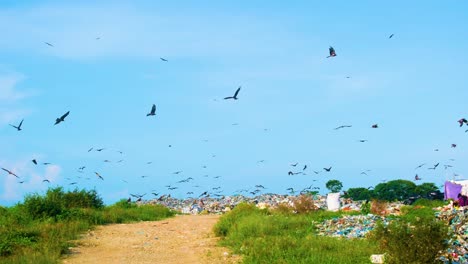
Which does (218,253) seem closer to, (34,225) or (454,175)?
(34,225)

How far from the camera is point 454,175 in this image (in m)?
22.5

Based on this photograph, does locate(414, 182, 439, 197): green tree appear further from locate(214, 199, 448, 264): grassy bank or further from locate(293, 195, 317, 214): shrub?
locate(214, 199, 448, 264): grassy bank

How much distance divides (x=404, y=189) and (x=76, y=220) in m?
20.8

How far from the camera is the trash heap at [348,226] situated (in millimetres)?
12906

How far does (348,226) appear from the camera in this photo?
13914mm

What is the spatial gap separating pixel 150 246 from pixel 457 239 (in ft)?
23.4

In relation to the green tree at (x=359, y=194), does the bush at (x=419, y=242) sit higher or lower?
higher

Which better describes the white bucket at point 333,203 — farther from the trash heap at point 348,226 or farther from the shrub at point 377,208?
the trash heap at point 348,226

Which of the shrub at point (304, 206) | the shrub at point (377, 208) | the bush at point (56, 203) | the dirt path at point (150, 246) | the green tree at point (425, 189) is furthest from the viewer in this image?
the green tree at point (425, 189)

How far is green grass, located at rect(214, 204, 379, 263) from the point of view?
390 inches

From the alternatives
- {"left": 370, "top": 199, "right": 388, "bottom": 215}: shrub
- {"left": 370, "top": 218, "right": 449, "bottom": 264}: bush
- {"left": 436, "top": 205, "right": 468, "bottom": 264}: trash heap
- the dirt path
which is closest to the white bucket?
{"left": 370, "top": 199, "right": 388, "bottom": 215}: shrub

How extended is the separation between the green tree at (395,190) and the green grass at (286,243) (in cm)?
1651

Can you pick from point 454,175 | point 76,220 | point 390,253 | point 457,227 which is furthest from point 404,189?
point 390,253

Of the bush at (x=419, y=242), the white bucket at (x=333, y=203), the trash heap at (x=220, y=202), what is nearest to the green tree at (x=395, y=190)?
the trash heap at (x=220, y=202)
